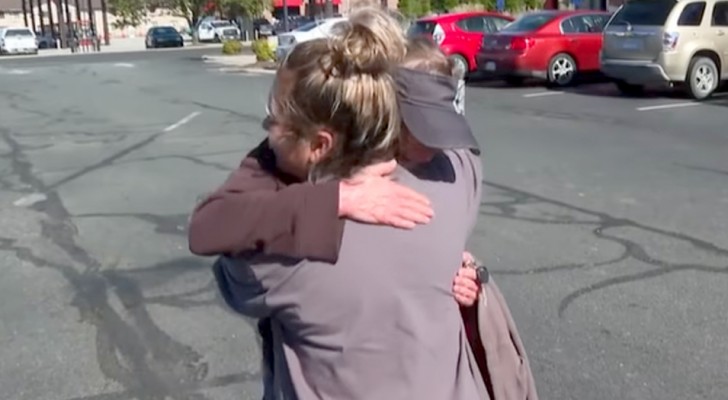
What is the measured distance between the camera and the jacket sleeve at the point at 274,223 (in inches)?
74.8

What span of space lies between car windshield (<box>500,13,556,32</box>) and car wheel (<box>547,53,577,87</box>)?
2.64 feet

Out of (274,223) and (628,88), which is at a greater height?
(274,223)

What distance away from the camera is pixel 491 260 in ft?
22.8

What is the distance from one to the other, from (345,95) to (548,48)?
67.4ft

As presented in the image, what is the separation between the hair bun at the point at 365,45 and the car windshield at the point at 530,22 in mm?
20535

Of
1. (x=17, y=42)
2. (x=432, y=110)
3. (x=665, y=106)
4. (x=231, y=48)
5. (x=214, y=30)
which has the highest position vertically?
(x=432, y=110)

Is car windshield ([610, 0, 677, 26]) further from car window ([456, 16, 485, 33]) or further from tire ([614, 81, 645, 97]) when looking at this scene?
car window ([456, 16, 485, 33])

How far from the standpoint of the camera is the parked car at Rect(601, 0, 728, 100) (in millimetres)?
18031

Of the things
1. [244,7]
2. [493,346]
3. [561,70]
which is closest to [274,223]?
[493,346]

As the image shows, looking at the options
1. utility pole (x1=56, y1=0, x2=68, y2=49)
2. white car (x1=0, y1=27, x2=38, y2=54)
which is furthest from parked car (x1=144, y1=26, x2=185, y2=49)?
utility pole (x1=56, y1=0, x2=68, y2=49)

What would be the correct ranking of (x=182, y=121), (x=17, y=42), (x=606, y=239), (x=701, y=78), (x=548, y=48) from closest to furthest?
(x=606, y=239)
(x=182, y=121)
(x=701, y=78)
(x=548, y=48)
(x=17, y=42)

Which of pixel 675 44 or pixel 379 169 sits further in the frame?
pixel 675 44

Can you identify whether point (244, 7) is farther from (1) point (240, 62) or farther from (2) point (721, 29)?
(2) point (721, 29)

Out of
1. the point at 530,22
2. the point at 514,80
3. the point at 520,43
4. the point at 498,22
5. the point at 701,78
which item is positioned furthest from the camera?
the point at 498,22
